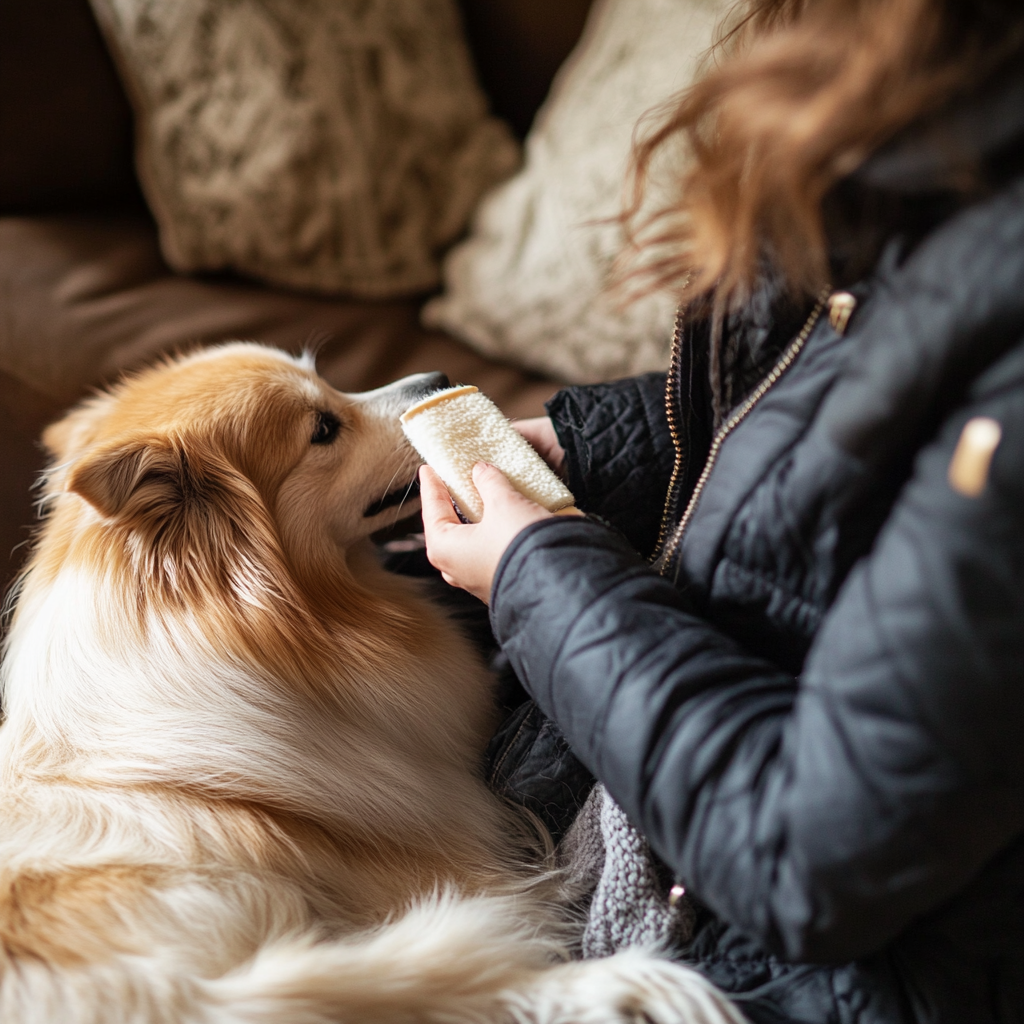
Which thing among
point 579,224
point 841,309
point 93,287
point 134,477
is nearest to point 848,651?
point 841,309

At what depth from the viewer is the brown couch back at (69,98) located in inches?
62.1

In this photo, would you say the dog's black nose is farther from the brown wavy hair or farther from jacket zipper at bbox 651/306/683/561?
the brown wavy hair

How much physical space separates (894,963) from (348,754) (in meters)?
0.65

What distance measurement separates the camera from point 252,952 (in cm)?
80

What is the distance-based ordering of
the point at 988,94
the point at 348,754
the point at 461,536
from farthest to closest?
1. the point at 348,754
2. the point at 461,536
3. the point at 988,94

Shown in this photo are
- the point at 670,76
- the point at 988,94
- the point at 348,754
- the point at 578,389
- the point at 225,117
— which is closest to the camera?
the point at 988,94

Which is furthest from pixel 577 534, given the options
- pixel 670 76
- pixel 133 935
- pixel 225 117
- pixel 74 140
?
pixel 74 140

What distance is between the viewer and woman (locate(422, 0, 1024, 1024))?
54cm

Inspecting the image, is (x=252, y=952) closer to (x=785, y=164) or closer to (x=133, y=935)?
(x=133, y=935)

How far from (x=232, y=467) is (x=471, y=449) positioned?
14.8 inches

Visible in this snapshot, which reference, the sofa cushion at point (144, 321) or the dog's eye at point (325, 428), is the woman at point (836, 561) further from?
the sofa cushion at point (144, 321)

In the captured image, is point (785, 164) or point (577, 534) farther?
point (577, 534)

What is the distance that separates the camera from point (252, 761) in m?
0.95

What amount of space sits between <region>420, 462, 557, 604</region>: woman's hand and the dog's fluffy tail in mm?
368
